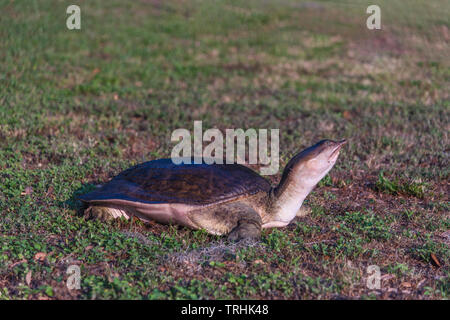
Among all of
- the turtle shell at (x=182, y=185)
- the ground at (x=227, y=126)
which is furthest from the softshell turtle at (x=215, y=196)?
the ground at (x=227, y=126)

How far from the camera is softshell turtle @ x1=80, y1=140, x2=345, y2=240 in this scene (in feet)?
13.7

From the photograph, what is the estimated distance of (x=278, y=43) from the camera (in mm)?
12484

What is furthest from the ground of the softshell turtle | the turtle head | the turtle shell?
the turtle head

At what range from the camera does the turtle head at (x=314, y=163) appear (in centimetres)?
406

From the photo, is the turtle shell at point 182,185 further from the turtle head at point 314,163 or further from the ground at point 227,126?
the turtle head at point 314,163

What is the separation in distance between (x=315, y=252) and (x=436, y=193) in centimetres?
193

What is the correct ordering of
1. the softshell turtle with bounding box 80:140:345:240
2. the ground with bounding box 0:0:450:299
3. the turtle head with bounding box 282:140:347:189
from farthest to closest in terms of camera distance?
the softshell turtle with bounding box 80:140:345:240, the turtle head with bounding box 282:140:347:189, the ground with bounding box 0:0:450:299

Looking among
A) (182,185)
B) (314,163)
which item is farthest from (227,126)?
(314,163)

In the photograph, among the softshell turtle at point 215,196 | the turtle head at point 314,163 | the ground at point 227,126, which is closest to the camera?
the ground at point 227,126

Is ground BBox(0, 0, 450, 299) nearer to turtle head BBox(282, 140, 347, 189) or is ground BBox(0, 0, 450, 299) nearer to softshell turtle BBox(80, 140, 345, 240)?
softshell turtle BBox(80, 140, 345, 240)

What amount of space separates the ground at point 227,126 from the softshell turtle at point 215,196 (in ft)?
0.47

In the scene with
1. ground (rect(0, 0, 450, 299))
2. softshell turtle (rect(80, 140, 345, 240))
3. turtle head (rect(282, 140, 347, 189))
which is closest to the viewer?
ground (rect(0, 0, 450, 299))

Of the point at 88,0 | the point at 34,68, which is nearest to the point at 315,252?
the point at 34,68
